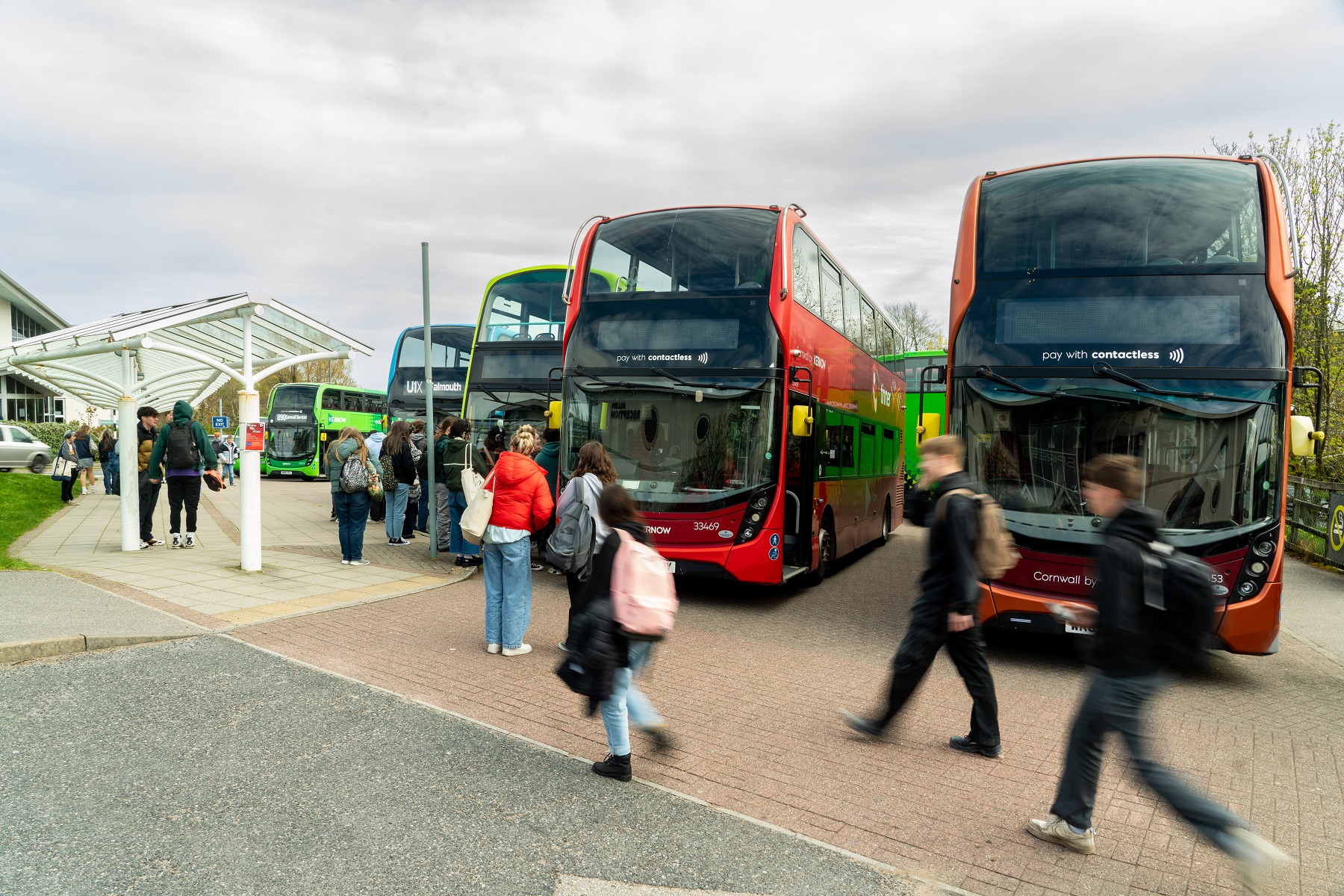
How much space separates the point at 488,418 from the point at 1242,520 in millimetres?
10035

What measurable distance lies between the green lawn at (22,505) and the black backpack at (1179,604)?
1043 centimetres

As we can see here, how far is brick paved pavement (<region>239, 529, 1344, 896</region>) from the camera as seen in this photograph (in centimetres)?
368

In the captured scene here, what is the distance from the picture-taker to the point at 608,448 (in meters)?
9.35

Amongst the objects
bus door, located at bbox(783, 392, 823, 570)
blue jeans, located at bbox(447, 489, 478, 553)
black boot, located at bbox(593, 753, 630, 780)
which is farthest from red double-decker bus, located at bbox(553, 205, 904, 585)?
black boot, located at bbox(593, 753, 630, 780)

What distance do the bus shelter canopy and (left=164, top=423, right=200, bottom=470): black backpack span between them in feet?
2.49

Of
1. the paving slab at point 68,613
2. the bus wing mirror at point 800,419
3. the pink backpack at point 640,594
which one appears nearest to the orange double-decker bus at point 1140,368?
the bus wing mirror at point 800,419

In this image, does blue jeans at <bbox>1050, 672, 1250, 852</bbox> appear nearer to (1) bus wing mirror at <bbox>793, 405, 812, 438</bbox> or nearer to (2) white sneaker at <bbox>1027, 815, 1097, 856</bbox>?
(2) white sneaker at <bbox>1027, 815, 1097, 856</bbox>

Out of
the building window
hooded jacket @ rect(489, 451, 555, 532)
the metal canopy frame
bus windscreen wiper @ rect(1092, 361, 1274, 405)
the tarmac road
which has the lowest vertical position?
the tarmac road

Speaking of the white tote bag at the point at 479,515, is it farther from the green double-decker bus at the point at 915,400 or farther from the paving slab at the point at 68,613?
the green double-decker bus at the point at 915,400

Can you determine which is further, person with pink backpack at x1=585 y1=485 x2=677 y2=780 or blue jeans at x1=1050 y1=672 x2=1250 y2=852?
person with pink backpack at x1=585 y1=485 x2=677 y2=780

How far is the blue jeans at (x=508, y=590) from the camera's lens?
256 inches

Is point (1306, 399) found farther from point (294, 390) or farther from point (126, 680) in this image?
point (294, 390)

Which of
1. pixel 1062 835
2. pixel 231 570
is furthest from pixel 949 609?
pixel 231 570

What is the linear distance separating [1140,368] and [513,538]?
4.97m
